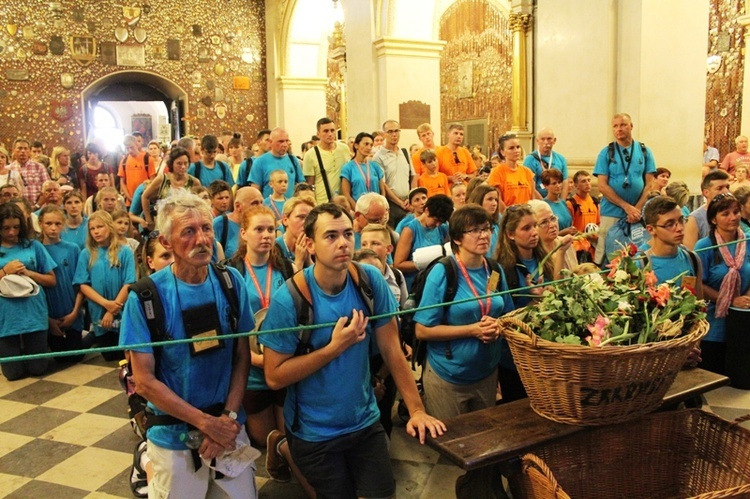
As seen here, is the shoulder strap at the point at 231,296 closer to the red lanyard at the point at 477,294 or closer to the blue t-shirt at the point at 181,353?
the blue t-shirt at the point at 181,353

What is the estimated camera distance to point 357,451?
2.79 m

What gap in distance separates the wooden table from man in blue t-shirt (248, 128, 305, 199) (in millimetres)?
4658

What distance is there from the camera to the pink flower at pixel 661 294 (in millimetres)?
2660

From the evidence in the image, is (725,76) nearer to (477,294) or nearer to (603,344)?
(477,294)

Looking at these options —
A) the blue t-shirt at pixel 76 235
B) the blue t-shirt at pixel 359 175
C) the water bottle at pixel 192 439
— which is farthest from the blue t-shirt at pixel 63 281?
the water bottle at pixel 192 439

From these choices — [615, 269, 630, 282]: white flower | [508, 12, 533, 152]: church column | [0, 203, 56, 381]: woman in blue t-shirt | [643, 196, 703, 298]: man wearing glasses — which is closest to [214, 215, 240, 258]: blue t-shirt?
[0, 203, 56, 381]: woman in blue t-shirt

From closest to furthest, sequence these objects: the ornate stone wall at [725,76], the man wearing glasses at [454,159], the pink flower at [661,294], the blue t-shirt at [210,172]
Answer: the pink flower at [661,294] < the blue t-shirt at [210,172] < the man wearing glasses at [454,159] < the ornate stone wall at [725,76]

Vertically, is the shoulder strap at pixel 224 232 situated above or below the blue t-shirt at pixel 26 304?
above

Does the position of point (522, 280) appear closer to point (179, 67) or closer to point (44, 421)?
point (44, 421)

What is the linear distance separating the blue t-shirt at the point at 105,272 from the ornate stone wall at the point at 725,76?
10.8 m

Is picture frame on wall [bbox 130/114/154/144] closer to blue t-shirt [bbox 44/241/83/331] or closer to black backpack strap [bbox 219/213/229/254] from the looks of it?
blue t-shirt [bbox 44/241/83/331]

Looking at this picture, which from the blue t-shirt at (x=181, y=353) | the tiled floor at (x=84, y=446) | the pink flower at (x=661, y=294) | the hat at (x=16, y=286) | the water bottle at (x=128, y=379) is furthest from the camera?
the hat at (x=16, y=286)

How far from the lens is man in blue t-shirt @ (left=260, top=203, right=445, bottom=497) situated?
8.93 feet

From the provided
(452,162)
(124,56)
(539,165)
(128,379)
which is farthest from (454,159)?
(124,56)
